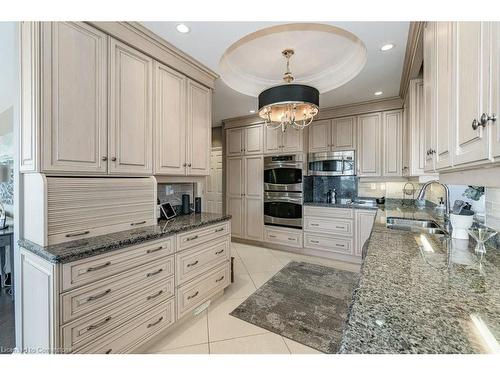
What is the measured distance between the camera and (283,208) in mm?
4090

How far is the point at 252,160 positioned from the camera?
438 cm

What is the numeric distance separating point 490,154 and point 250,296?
7.98 ft

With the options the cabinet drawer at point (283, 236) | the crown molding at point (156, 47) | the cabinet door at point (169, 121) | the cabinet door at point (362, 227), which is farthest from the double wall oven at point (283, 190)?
the cabinet door at point (169, 121)

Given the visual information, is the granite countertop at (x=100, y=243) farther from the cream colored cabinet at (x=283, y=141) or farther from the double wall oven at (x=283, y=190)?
the cream colored cabinet at (x=283, y=141)

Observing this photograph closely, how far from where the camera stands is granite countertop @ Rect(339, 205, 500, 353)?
1.79 ft

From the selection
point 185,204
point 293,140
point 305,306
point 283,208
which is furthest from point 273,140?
point 305,306

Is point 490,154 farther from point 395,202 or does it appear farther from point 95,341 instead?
point 395,202

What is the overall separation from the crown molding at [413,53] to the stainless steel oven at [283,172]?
1873 millimetres

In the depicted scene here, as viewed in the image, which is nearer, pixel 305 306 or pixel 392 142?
pixel 305 306

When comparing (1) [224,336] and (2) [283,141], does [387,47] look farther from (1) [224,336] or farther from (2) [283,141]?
(1) [224,336]

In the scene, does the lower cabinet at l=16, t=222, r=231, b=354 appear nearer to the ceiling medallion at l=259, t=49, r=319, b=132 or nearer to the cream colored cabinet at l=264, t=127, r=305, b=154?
the ceiling medallion at l=259, t=49, r=319, b=132

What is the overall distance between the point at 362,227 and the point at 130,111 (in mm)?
3500

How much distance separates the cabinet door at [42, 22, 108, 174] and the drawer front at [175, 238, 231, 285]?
0.99m

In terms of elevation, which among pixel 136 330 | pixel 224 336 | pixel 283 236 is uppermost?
pixel 283 236
